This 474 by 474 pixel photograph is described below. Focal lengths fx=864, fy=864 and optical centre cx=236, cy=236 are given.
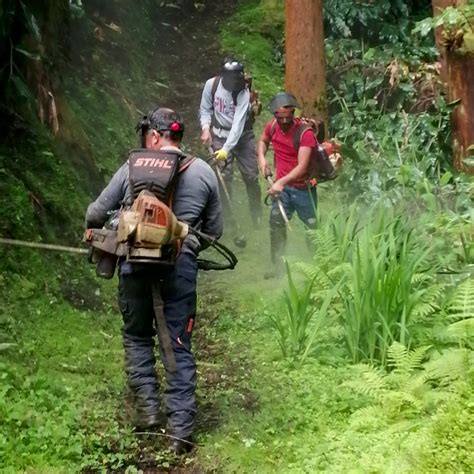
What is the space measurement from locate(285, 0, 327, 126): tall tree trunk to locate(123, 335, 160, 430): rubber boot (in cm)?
847

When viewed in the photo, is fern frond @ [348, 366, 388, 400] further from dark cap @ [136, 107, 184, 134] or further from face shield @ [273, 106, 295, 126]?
face shield @ [273, 106, 295, 126]

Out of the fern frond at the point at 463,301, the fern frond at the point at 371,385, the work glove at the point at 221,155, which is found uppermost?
the work glove at the point at 221,155

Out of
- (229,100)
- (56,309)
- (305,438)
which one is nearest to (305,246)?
(229,100)

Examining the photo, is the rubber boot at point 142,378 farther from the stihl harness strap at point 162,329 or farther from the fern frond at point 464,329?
the fern frond at point 464,329

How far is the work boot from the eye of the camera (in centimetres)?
523

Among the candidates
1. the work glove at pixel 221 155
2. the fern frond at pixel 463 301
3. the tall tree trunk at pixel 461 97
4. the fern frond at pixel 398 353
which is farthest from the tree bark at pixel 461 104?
the fern frond at pixel 398 353

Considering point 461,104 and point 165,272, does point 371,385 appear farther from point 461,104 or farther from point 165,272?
point 461,104

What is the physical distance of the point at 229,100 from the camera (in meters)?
10.1

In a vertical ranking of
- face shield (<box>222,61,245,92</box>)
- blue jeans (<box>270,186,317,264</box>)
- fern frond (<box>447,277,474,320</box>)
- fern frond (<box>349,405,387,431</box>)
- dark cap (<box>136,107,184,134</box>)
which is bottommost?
fern frond (<box>349,405,387,431</box>)

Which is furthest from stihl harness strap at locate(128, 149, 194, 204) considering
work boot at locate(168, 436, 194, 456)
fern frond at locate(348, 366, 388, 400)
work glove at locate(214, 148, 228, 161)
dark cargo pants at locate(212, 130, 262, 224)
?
dark cargo pants at locate(212, 130, 262, 224)

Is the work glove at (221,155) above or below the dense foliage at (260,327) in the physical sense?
above

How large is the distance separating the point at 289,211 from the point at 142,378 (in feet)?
13.2

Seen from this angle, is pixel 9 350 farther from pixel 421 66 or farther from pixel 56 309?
pixel 421 66

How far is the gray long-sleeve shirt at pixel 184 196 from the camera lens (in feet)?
18.0
